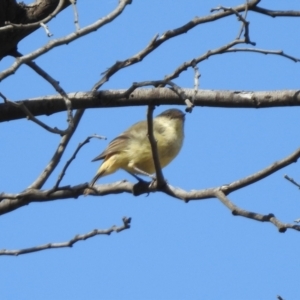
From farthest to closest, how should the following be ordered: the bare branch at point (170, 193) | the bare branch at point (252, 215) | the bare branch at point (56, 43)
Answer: the bare branch at point (56, 43) < the bare branch at point (170, 193) < the bare branch at point (252, 215)

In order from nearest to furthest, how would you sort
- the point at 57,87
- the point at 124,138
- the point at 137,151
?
the point at 57,87 < the point at 137,151 < the point at 124,138

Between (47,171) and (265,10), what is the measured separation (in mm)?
1718

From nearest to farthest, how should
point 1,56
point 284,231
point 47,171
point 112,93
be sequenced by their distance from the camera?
point 284,231 < point 112,93 < point 47,171 < point 1,56

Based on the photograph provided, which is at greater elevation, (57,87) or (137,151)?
(57,87)

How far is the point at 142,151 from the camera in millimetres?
7168

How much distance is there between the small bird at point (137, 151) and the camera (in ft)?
23.4

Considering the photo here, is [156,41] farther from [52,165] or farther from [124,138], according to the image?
[124,138]

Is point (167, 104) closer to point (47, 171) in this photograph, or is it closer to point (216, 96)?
point (216, 96)

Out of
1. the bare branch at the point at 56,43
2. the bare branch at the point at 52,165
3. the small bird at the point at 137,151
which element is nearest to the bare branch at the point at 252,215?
the bare branch at the point at 56,43

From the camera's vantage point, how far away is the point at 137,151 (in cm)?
719

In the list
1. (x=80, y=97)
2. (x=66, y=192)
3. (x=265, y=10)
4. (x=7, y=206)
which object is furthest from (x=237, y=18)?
(x=7, y=206)

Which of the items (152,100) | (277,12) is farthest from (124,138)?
(152,100)

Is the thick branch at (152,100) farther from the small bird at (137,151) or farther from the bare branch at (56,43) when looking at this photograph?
the small bird at (137,151)

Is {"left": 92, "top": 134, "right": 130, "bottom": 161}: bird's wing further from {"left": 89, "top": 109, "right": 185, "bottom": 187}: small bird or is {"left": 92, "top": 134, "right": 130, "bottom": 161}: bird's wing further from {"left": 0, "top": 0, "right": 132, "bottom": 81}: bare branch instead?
{"left": 0, "top": 0, "right": 132, "bottom": 81}: bare branch
